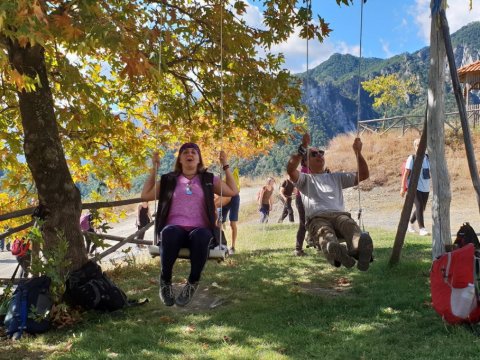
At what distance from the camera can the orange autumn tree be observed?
12.8 feet

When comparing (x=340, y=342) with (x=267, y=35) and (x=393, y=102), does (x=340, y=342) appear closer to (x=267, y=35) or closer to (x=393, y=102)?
(x=267, y=35)

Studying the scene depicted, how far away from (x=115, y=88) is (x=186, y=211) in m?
4.35

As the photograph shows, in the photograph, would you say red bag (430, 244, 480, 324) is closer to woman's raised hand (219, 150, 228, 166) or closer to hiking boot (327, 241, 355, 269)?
hiking boot (327, 241, 355, 269)

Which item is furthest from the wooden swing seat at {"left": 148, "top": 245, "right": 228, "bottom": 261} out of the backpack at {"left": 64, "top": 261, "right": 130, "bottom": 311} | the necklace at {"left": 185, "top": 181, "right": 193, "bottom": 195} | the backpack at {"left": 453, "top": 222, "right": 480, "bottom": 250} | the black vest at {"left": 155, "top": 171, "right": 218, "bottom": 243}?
the backpack at {"left": 453, "top": 222, "right": 480, "bottom": 250}

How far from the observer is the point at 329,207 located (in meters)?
5.59

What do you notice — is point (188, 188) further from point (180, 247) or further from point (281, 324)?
point (281, 324)

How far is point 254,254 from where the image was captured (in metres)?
8.95

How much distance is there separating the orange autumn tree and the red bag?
8.70 feet

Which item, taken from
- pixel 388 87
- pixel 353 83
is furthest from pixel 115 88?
pixel 353 83

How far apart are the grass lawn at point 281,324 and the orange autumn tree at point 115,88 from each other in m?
1.34

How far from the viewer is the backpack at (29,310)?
16.2ft

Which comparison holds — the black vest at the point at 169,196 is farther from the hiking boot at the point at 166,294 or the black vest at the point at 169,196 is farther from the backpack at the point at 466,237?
the backpack at the point at 466,237

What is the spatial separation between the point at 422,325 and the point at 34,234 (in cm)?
375

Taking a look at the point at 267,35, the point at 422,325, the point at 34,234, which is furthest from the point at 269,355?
the point at 267,35
